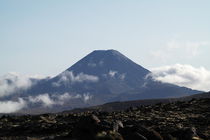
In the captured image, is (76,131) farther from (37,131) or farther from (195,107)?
(195,107)

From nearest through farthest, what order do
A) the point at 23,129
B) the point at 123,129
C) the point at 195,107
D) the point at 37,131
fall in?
1. the point at 123,129
2. the point at 37,131
3. the point at 23,129
4. the point at 195,107

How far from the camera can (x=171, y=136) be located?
2738cm

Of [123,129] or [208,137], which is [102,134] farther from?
[208,137]

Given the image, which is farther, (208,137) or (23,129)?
(23,129)

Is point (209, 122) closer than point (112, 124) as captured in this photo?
No

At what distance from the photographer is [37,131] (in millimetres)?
35781

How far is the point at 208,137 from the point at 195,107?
23056 millimetres

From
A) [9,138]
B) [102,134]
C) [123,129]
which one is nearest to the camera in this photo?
[102,134]

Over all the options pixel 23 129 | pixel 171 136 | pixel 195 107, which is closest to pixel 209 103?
pixel 195 107

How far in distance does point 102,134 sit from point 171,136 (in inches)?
174

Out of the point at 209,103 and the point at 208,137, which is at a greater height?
the point at 209,103

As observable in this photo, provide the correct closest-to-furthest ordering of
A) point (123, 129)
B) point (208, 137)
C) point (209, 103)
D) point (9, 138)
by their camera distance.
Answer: point (123, 129), point (208, 137), point (9, 138), point (209, 103)

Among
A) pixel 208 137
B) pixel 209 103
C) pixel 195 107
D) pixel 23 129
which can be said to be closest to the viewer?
pixel 208 137

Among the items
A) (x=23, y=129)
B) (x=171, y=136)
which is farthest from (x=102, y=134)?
(x=23, y=129)
